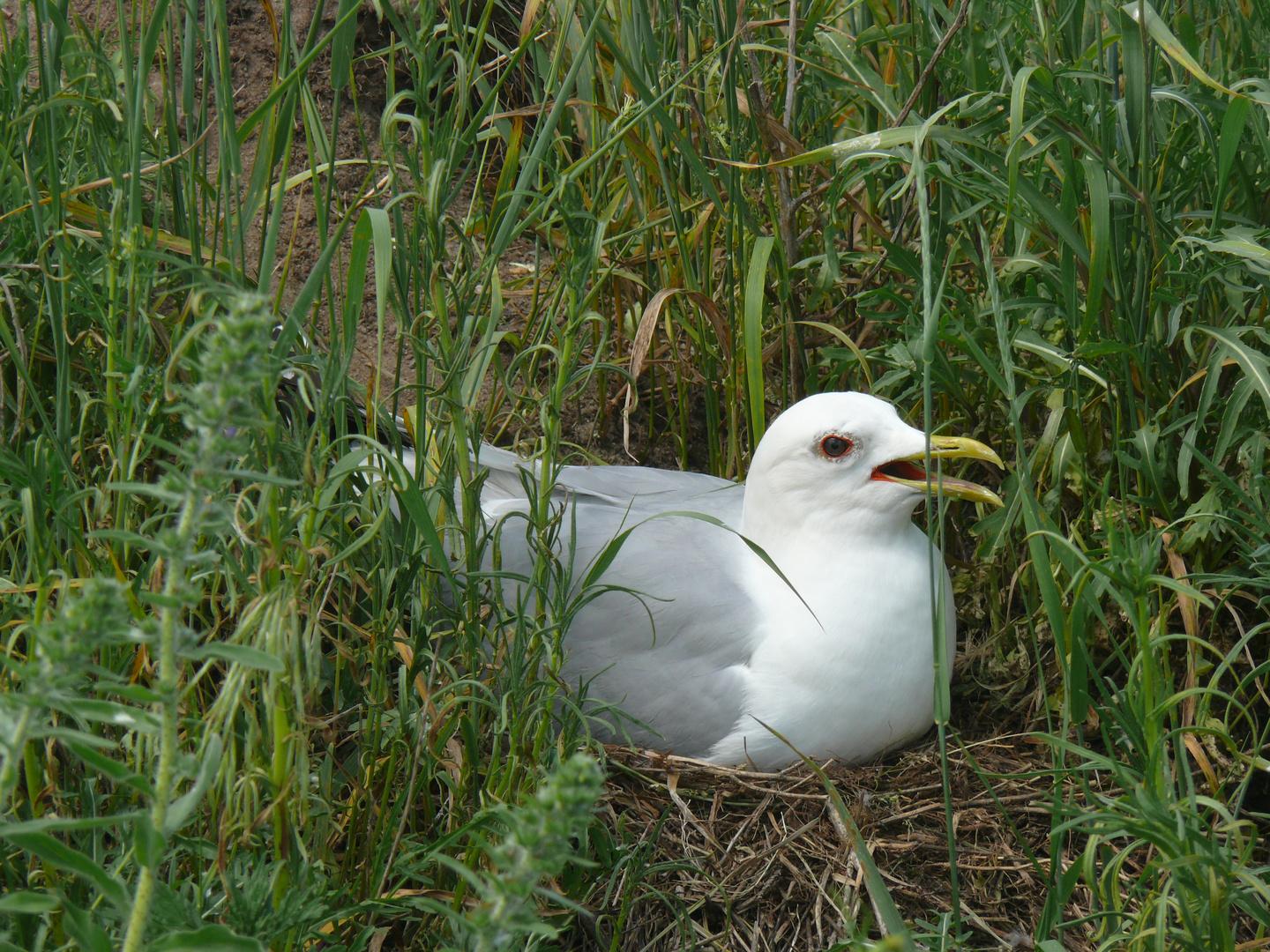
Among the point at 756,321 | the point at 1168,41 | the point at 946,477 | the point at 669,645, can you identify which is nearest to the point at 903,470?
the point at 946,477

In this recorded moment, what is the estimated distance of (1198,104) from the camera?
1.89 metres

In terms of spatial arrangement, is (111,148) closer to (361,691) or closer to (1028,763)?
(361,691)

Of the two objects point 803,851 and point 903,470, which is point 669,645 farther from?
point 903,470

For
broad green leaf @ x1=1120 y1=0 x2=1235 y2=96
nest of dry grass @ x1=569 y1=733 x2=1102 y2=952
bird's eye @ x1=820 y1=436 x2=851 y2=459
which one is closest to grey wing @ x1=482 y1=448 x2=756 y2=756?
nest of dry grass @ x1=569 y1=733 x2=1102 y2=952

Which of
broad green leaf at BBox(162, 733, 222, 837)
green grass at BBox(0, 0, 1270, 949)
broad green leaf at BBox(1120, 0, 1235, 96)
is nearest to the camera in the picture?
broad green leaf at BBox(162, 733, 222, 837)

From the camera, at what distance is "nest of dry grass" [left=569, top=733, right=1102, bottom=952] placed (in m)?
1.77

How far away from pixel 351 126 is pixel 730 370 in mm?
1529

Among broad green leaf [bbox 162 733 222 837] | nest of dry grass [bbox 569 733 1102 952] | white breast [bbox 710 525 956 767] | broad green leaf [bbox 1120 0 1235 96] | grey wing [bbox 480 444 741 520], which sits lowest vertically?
nest of dry grass [bbox 569 733 1102 952]

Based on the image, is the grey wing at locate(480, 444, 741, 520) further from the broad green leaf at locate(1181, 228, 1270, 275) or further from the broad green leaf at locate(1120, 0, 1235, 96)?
the broad green leaf at locate(1120, 0, 1235, 96)

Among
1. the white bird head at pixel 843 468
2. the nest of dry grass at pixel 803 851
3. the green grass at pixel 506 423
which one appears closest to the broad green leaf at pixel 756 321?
the green grass at pixel 506 423

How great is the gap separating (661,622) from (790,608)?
0.27m

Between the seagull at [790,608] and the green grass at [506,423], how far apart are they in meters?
0.15

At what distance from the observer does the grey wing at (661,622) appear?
7.20 feet

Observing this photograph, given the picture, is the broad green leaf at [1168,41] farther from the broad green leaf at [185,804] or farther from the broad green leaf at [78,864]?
the broad green leaf at [78,864]
